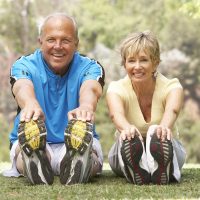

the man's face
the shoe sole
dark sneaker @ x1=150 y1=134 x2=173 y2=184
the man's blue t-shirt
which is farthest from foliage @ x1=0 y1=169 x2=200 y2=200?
the man's face

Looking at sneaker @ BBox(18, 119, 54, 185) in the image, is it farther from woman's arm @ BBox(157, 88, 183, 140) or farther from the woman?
woman's arm @ BBox(157, 88, 183, 140)

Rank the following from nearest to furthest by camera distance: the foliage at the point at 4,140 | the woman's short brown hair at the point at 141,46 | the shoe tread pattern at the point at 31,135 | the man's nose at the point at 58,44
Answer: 1. the shoe tread pattern at the point at 31,135
2. the woman's short brown hair at the point at 141,46
3. the man's nose at the point at 58,44
4. the foliage at the point at 4,140

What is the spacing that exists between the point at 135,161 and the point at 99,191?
0.99 feet

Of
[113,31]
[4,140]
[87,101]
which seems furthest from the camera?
[113,31]

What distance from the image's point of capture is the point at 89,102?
3529 millimetres

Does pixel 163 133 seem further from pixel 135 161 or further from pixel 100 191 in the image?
pixel 100 191

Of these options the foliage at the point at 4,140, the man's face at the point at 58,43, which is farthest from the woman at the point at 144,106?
the foliage at the point at 4,140

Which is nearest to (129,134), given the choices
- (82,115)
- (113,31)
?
(82,115)

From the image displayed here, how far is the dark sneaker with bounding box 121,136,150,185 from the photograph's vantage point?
322 centimetres

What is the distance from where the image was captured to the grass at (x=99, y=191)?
293 cm

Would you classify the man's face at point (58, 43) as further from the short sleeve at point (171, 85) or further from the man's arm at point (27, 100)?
the short sleeve at point (171, 85)

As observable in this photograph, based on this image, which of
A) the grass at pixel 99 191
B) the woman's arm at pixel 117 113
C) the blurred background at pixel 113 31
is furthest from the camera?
the blurred background at pixel 113 31

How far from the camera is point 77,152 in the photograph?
125 inches

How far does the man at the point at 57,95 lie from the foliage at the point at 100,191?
0.11 meters
